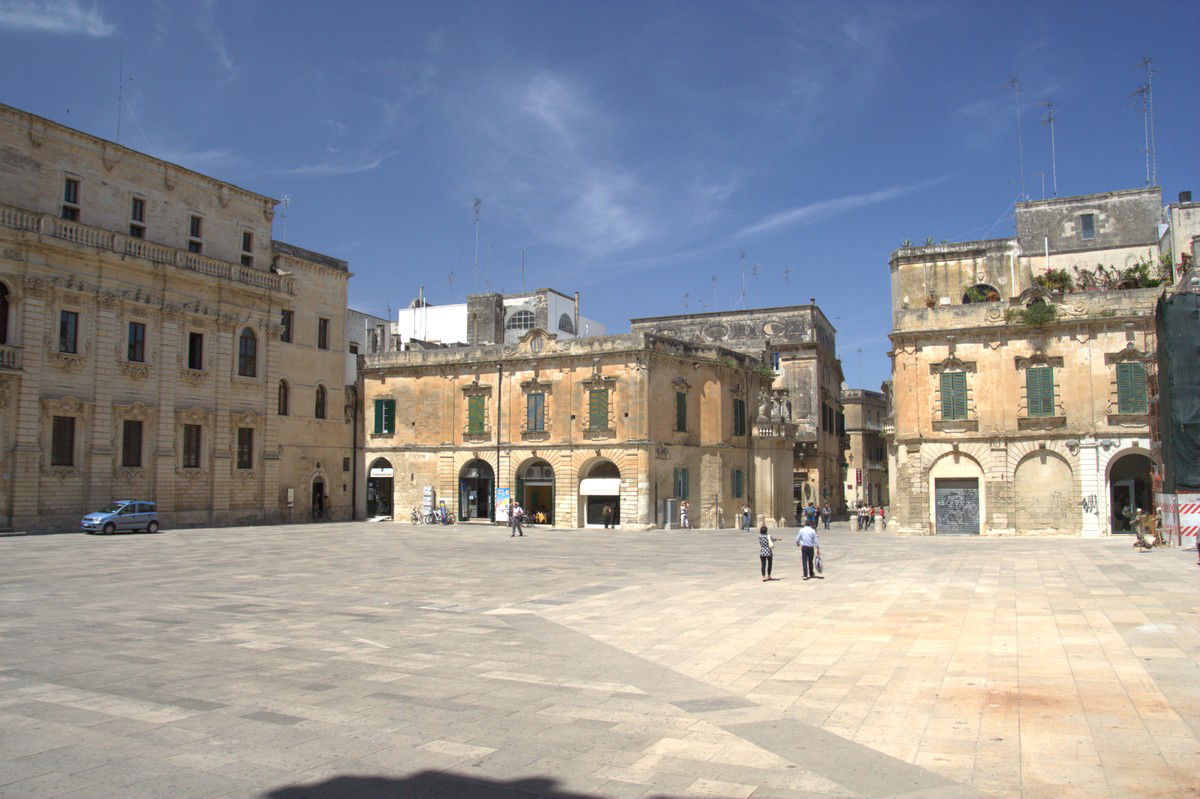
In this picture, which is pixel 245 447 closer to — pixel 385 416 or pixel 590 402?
pixel 385 416

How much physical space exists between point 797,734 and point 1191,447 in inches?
936

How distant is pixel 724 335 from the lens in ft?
210

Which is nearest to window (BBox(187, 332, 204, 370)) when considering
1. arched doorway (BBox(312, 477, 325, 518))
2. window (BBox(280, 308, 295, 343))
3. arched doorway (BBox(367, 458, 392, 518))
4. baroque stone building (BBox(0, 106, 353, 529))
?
baroque stone building (BBox(0, 106, 353, 529))

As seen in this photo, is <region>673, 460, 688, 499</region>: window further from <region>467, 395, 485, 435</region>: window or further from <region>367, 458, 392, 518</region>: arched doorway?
<region>367, 458, 392, 518</region>: arched doorway

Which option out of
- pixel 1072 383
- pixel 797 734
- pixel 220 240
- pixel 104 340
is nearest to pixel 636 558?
pixel 797 734

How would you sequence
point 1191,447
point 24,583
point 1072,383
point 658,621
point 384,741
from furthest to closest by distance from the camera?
1. point 1072,383
2. point 1191,447
3. point 24,583
4. point 658,621
5. point 384,741

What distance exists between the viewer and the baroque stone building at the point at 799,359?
60750 mm

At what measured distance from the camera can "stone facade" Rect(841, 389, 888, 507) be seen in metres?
78.8

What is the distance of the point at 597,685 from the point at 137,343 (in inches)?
1398

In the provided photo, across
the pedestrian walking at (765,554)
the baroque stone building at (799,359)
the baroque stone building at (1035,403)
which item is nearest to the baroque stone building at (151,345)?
the baroque stone building at (799,359)

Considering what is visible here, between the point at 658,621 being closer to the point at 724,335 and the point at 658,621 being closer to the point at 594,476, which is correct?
the point at 594,476

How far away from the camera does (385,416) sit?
4978cm

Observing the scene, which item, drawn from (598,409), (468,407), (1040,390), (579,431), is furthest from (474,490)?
(1040,390)

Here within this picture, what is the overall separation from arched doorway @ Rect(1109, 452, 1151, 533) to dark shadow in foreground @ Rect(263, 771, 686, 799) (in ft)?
117
